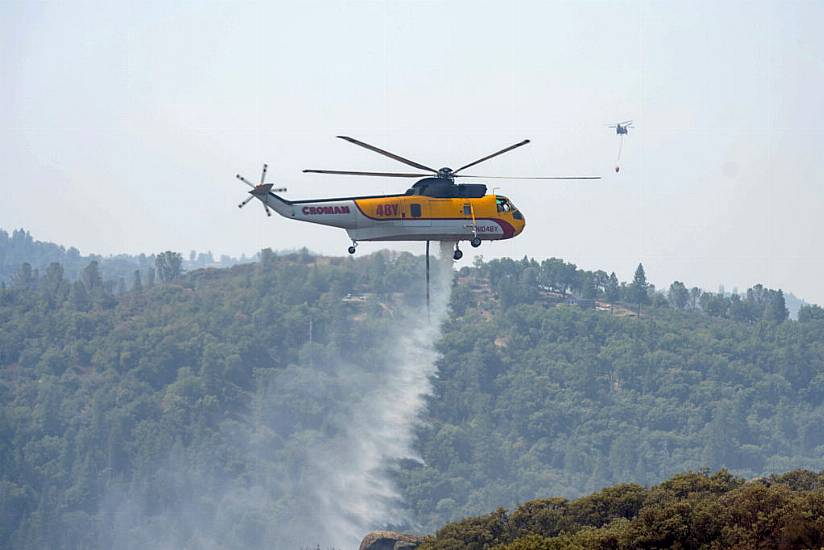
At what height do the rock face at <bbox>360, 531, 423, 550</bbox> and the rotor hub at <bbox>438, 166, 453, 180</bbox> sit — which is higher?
the rotor hub at <bbox>438, 166, 453, 180</bbox>

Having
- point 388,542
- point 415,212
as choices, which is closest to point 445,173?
point 415,212

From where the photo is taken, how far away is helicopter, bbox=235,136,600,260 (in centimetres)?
8738

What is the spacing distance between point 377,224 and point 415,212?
2329mm

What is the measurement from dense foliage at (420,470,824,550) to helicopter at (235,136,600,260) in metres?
17.0

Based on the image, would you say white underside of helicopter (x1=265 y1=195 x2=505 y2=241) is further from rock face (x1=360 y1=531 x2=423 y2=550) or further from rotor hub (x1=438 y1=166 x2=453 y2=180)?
rock face (x1=360 y1=531 x2=423 y2=550)

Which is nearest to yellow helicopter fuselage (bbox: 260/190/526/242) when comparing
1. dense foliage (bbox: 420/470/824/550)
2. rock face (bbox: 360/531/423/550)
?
dense foliage (bbox: 420/470/824/550)

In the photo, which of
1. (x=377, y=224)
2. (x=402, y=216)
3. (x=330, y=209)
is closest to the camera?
(x=402, y=216)

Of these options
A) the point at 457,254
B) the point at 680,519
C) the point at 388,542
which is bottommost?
the point at 388,542

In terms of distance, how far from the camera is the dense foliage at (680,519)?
227ft

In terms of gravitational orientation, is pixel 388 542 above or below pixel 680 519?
below

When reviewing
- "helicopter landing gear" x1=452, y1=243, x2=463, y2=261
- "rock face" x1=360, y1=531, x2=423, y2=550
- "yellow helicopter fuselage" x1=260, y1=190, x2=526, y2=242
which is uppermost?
"yellow helicopter fuselage" x1=260, y1=190, x2=526, y2=242

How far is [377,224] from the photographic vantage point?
8756 centimetres

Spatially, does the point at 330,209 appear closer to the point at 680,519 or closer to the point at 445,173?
the point at 445,173

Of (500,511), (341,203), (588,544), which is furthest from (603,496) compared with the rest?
(341,203)
